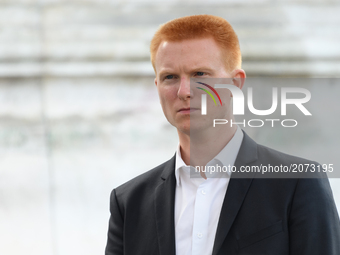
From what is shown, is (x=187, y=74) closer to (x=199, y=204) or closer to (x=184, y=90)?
(x=184, y=90)

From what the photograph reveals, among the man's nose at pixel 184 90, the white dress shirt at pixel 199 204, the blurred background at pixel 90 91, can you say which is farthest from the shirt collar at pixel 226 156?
the blurred background at pixel 90 91

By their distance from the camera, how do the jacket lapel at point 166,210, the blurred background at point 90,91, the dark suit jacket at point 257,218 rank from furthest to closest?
the blurred background at point 90,91, the jacket lapel at point 166,210, the dark suit jacket at point 257,218

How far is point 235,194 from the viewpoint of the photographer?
3.57 feet

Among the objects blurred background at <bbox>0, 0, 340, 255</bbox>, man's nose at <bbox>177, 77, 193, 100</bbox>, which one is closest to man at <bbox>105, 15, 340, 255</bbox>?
man's nose at <bbox>177, 77, 193, 100</bbox>

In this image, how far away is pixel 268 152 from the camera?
1.18 metres

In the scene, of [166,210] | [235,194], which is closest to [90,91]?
[166,210]

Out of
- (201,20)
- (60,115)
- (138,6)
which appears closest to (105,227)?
(60,115)

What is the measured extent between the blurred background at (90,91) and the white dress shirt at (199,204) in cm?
121

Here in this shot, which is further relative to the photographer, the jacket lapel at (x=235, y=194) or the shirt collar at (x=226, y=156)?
the shirt collar at (x=226, y=156)

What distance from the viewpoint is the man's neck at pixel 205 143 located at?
115 centimetres

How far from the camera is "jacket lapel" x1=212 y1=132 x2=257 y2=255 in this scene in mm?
1031

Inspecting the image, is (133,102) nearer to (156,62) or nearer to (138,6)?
(138,6)

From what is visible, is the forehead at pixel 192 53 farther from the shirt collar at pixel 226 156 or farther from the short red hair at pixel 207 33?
the shirt collar at pixel 226 156

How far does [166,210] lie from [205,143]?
0.24 meters
